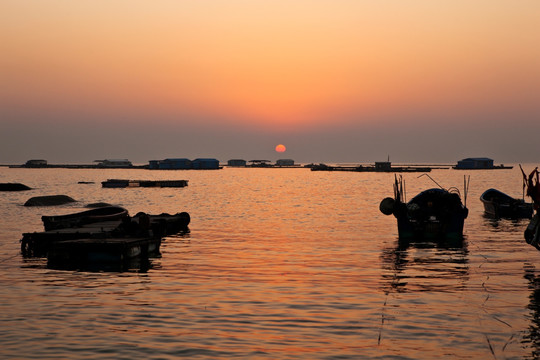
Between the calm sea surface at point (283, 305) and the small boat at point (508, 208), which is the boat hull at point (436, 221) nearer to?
the calm sea surface at point (283, 305)

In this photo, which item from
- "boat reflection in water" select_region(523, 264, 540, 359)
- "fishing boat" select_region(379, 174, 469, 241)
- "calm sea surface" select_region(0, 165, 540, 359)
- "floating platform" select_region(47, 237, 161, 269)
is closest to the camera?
"calm sea surface" select_region(0, 165, 540, 359)

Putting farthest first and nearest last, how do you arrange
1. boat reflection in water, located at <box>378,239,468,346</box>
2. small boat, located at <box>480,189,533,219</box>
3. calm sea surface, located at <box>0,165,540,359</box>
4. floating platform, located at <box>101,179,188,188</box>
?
floating platform, located at <box>101,179,188,188</box>
small boat, located at <box>480,189,533,219</box>
boat reflection in water, located at <box>378,239,468,346</box>
calm sea surface, located at <box>0,165,540,359</box>

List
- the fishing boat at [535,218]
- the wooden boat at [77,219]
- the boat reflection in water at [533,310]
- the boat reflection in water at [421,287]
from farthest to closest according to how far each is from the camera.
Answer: the wooden boat at [77,219], the fishing boat at [535,218], the boat reflection in water at [421,287], the boat reflection in water at [533,310]

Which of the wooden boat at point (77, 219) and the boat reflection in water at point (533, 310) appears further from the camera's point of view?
the wooden boat at point (77, 219)

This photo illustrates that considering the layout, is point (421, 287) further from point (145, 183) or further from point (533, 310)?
point (145, 183)

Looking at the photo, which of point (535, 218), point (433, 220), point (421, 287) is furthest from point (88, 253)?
point (433, 220)

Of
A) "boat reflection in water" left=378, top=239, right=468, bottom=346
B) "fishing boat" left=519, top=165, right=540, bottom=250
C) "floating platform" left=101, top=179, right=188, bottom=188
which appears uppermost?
"fishing boat" left=519, top=165, right=540, bottom=250

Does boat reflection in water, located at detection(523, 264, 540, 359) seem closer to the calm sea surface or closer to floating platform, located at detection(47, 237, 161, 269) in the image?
the calm sea surface

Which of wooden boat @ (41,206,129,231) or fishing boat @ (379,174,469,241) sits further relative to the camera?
wooden boat @ (41,206,129,231)

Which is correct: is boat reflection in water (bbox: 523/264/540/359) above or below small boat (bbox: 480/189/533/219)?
below

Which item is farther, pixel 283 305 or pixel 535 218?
pixel 535 218

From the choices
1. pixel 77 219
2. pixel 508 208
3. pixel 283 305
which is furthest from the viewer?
pixel 508 208

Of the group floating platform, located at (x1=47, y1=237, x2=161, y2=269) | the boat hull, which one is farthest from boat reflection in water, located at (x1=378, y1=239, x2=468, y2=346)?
floating platform, located at (x1=47, y1=237, x2=161, y2=269)

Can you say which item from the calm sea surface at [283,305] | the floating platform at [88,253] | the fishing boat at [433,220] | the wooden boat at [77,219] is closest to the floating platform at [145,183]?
the wooden boat at [77,219]
